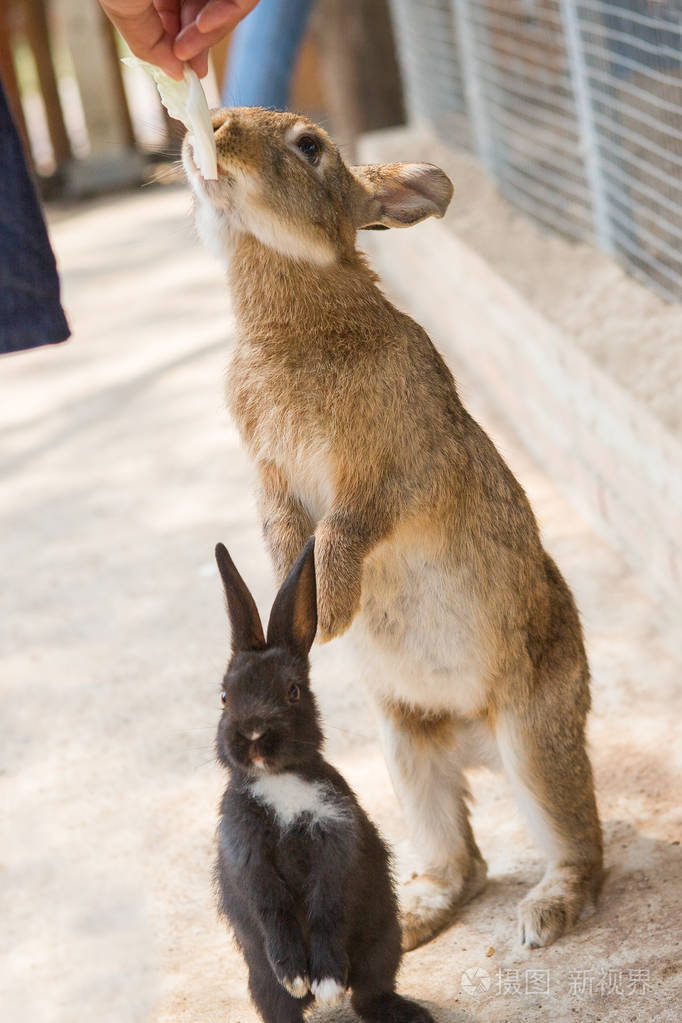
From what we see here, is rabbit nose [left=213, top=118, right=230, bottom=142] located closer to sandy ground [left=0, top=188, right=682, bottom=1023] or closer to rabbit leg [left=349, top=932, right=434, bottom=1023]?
sandy ground [left=0, top=188, right=682, bottom=1023]

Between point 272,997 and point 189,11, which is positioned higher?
point 189,11

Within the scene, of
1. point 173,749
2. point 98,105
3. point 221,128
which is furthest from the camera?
point 98,105

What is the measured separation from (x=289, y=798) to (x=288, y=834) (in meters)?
0.06

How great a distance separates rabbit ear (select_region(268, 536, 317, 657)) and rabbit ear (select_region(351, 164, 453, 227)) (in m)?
0.92

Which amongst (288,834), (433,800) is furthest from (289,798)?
(433,800)

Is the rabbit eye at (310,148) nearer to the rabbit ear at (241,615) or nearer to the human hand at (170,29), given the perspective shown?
the human hand at (170,29)

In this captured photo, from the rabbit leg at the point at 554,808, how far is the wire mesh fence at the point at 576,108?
204cm

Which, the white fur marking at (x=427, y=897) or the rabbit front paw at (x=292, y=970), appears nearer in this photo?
the rabbit front paw at (x=292, y=970)

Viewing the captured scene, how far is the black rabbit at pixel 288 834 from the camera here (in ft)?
7.41

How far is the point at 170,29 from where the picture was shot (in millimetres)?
2926

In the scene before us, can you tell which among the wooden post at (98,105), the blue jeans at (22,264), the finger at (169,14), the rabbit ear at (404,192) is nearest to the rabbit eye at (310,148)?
the rabbit ear at (404,192)

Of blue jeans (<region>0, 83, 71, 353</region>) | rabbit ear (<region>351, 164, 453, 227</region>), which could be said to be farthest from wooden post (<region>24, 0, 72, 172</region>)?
rabbit ear (<region>351, 164, 453, 227</region>)

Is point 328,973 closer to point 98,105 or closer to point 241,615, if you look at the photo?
point 241,615

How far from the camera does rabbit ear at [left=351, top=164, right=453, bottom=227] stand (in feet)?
9.70
